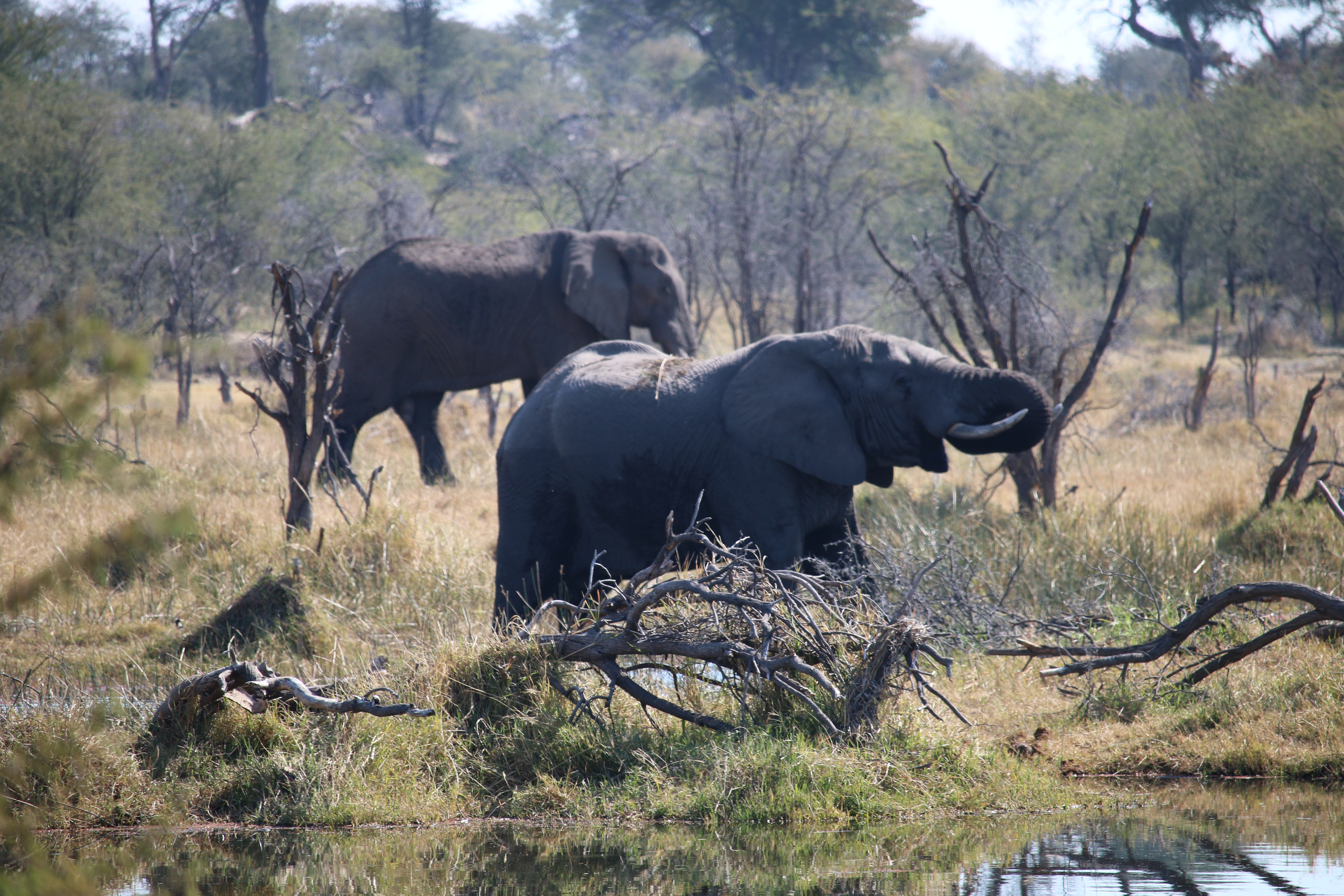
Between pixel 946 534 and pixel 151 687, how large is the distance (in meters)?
4.55

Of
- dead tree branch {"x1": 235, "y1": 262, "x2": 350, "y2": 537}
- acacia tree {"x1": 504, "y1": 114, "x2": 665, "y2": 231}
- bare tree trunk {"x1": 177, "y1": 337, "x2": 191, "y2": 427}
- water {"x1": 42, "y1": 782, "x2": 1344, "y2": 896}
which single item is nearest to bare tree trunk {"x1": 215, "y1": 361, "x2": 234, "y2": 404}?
bare tree trunk {"x1": 177, "y1": 337, "x2": 191, "y2": 427}

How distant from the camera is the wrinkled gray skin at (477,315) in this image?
12.1 metres

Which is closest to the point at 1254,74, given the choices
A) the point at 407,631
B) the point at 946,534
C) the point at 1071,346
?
the point at 1071,346

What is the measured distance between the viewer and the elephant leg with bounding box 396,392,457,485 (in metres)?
12.2

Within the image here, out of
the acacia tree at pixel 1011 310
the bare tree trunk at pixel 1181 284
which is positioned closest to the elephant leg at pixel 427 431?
the acacia tree at pixel 1011 310

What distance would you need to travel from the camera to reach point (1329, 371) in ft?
61.9

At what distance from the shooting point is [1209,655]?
22.0 feet

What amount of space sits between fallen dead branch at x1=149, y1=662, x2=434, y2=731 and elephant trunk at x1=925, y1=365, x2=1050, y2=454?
2.73 meters

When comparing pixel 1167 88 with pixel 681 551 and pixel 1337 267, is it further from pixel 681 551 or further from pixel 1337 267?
pixel 681 551

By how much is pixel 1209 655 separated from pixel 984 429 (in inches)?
63.7

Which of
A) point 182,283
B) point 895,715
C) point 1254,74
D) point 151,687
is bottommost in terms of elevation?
point 151,687

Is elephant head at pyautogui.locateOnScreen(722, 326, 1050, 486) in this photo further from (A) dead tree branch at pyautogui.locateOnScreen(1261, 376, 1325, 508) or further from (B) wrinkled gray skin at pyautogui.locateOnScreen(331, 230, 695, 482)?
(B) wrinkled gray skin at pyautogui.locateOnScreen(331, 230, 695, 482)

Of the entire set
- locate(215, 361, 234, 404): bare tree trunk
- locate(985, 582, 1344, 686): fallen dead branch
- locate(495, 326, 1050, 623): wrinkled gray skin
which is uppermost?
locate(495, 326, 1050, 623): wrinkled gray skin

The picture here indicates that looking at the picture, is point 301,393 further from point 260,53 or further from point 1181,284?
point 260,53
